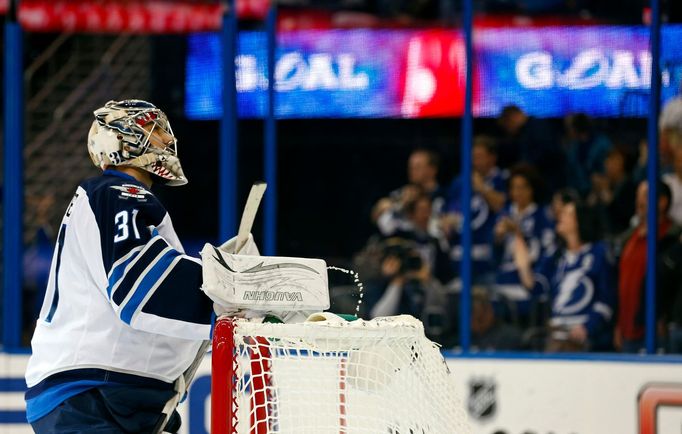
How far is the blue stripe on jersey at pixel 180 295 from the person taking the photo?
3100mm

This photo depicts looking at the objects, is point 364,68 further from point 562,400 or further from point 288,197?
point 562,400

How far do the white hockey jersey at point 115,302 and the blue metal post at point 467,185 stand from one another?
2.43 m

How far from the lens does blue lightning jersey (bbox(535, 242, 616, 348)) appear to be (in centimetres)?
558

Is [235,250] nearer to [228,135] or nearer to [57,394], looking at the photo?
[57,394]

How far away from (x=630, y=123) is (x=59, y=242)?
9.69ft

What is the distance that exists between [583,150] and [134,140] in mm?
2692

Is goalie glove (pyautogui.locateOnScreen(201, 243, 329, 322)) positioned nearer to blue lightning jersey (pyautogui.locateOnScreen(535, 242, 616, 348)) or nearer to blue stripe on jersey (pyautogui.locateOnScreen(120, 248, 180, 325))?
blue stripe on jersey (pyautogui.locateOnScreen(120, 248, 180, 325))

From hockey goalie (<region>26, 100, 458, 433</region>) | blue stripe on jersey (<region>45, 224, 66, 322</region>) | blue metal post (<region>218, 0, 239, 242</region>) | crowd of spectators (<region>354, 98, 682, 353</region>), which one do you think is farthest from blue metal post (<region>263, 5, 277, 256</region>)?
blue stripe on jersey (<region>45, 224, 66, 322</region>)

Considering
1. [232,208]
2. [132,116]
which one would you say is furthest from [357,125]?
[132,116]

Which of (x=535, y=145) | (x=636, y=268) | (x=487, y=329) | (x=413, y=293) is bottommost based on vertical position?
(x=487, y=329)

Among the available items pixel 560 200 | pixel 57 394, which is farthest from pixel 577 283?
pixel 57 394

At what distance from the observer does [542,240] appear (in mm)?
5609

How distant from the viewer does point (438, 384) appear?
3107mm

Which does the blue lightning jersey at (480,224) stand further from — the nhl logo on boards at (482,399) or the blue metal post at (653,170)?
the blue metal post at (653,170)
